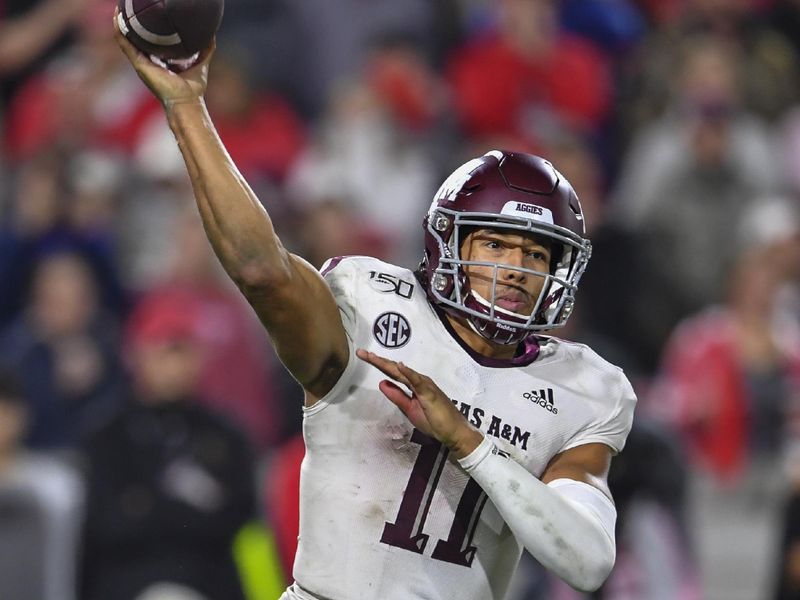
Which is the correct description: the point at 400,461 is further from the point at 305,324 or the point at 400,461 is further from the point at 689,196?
the point at 689,196

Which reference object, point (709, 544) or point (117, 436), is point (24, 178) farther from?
point (709, 544)

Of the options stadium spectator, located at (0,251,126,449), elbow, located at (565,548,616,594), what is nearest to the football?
elbow, located at (565,548,616,594)

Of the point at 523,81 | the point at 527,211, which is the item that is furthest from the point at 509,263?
the point at 523,81

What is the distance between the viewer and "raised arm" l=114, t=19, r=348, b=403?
3.54m

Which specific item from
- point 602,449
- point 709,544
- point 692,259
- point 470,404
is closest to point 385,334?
point 470,404

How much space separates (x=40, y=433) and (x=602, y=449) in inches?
182

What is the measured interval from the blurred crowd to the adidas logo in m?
2.73

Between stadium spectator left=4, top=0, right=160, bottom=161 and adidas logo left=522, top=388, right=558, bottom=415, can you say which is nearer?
adidas logo left=522, top=388, right=558, bottom=415

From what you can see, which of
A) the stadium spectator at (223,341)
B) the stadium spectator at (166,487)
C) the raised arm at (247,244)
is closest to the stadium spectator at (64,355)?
the stadium spectator at (223,341)

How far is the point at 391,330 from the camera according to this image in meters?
3.84

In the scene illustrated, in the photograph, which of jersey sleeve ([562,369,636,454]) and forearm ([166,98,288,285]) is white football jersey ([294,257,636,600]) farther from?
forearm ([166,98,288,285])

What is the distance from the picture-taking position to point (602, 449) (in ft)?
13.0

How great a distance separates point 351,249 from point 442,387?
4.54 m

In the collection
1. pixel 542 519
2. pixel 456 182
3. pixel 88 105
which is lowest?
pixel 88 105
